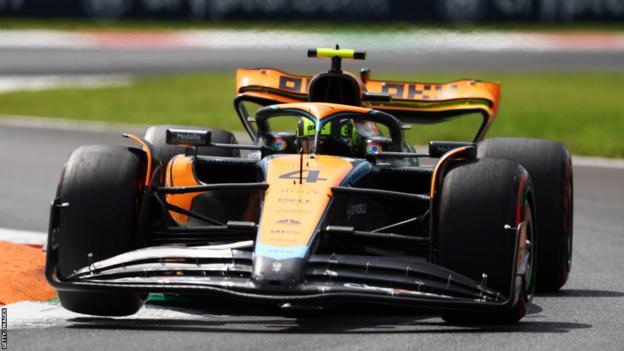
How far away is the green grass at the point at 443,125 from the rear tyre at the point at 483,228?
1073cm

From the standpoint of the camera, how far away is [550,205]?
30.1ft

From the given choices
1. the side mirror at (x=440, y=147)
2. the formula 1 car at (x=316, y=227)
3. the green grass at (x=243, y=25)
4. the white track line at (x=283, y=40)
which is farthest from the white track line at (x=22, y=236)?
the green grass at (x=243, y=25)

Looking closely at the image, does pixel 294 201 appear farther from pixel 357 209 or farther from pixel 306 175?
pixel 357 209

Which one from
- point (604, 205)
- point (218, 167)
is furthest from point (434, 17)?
point (218, 167)

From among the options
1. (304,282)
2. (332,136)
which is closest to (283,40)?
(332,136)

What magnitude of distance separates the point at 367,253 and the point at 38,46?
2902 cm

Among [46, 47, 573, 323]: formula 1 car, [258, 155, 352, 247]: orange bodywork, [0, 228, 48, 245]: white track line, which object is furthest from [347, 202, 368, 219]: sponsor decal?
[0, 228, 48, 245]: white track line

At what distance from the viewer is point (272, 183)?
7949 millimetres

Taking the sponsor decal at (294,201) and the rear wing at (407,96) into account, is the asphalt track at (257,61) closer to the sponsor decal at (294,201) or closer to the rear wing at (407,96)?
the rear wing at (407,96)

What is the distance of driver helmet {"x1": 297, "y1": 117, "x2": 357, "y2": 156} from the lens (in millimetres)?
9109

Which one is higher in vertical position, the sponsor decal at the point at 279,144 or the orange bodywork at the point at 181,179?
the sponsor decal at the point at 279,144

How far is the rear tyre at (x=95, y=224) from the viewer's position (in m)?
7.84

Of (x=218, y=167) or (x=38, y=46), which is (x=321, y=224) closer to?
(x=218, y=167)

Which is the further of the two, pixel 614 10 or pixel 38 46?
pixel 614 10
